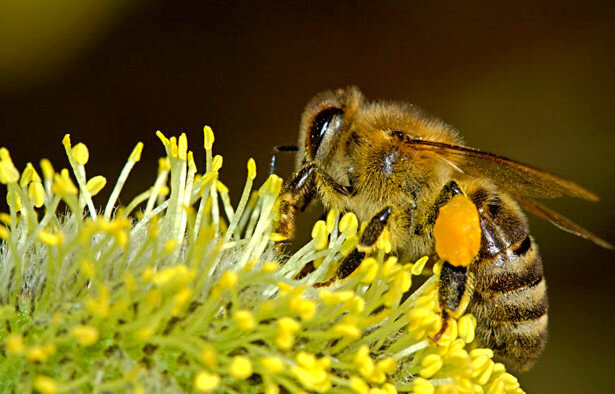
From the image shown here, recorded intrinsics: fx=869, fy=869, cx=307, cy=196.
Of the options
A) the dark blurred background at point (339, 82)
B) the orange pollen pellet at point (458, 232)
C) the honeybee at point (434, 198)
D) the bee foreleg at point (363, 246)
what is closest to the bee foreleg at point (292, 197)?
the honeybee at point (434, 198)

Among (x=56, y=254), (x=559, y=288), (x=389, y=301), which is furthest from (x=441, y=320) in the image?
(x=559, y=288)

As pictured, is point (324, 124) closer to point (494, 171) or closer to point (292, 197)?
point (292, 197)

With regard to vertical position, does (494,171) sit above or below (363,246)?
above

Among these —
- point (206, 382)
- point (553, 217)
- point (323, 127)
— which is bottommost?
point (206, 382)

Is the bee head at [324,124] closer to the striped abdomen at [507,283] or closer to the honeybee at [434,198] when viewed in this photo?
the honeybee at [434,198]

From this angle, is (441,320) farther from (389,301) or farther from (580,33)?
(580,33)

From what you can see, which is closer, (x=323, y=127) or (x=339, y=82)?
(x=323, y=127)

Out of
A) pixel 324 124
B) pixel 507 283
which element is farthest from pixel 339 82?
pixel 507 283
